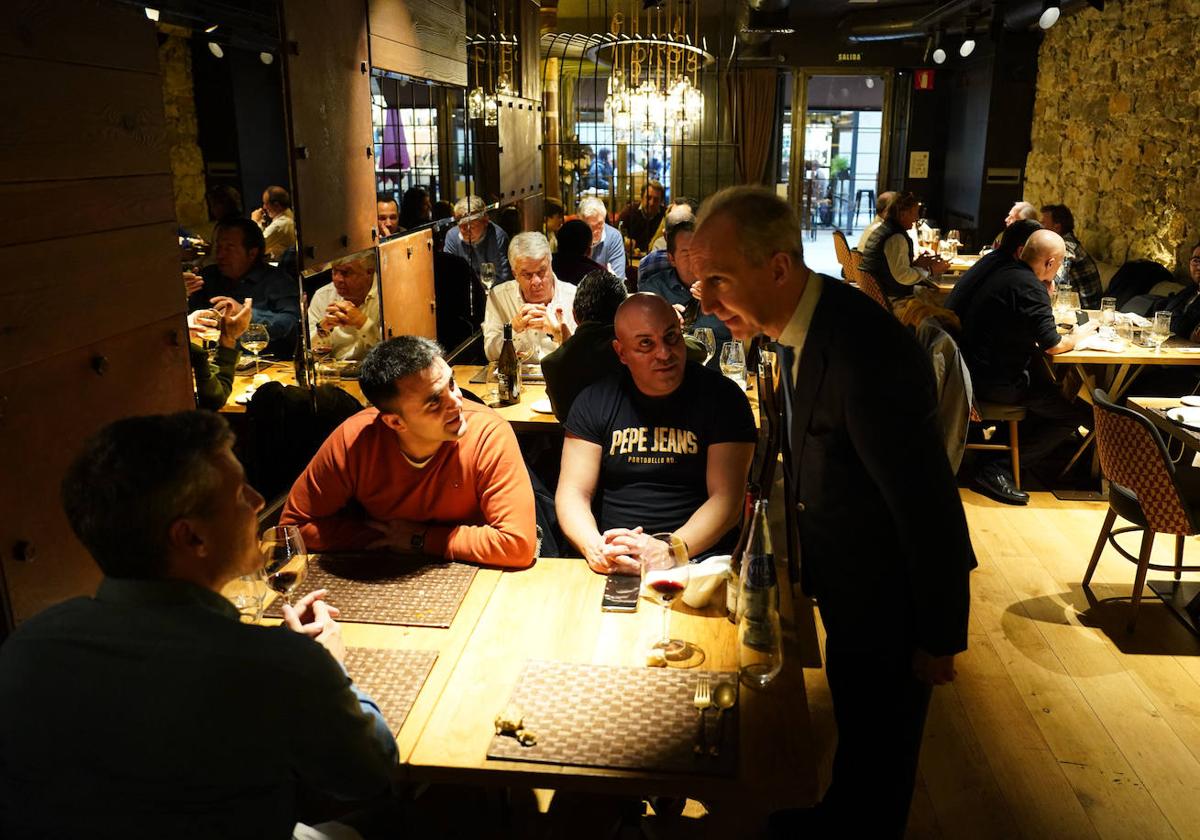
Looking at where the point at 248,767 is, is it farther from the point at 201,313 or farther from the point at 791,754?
the point at 201,313

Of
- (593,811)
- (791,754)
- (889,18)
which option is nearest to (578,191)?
(889,18)

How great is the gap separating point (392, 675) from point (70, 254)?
111cm

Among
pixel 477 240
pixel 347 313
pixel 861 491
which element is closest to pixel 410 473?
pixel 861 491

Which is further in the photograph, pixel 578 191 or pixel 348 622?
pixel 578 191

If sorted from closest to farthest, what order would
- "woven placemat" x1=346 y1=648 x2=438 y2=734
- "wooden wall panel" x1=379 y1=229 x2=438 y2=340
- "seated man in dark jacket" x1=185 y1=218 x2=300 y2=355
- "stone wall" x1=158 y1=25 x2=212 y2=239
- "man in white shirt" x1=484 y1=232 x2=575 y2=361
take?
"woven placemat" x1=346 y1=648 x2=438 y2=734, "stone wall" x1=158 y1=25 x2=212 y2=239, "seated man in dark jacket" x1=185 y1=218 x2=300 y2=355, "wooden wall panel" x1=379 y1=229 x2=438 y2=340, "man in white shirt" x1=484 y1=232 x2=575 y2=361

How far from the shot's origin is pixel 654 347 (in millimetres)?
2789

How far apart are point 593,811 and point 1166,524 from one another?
101 inches

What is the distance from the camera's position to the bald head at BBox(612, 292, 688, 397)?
2795mm

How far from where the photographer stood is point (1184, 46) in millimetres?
7051

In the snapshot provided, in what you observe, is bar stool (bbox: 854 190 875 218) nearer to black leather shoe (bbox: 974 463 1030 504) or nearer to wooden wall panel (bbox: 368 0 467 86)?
black leather shoe (bbox: 974 463 1030 504)

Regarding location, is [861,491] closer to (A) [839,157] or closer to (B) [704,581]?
(B) [704,581]

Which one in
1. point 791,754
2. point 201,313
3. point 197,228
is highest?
point 197,228

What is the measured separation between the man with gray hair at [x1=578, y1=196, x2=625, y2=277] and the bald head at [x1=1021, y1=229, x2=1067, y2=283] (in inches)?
115

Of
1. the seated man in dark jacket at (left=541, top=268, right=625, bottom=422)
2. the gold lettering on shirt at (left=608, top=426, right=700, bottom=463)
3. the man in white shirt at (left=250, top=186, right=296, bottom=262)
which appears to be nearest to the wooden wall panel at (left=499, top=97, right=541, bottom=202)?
the seated man in dark jacket at (left=541, top=268, right=625, bottom=422)
